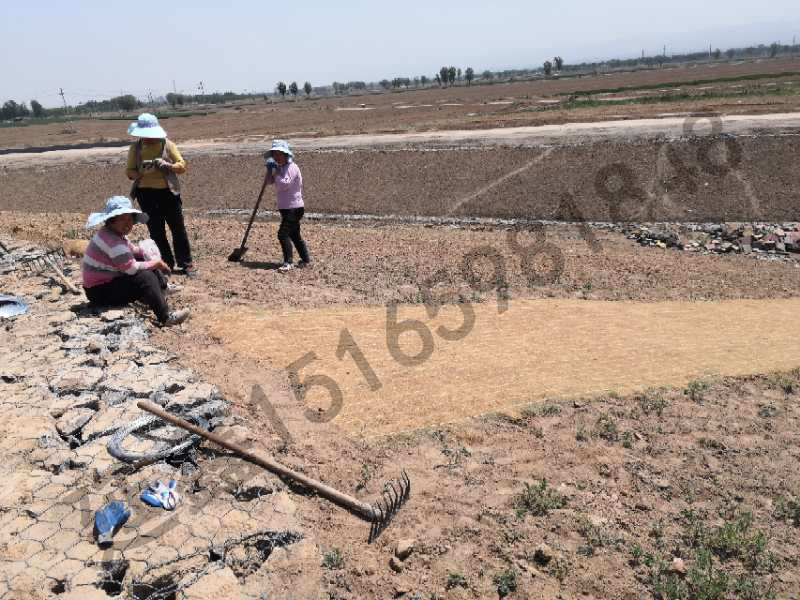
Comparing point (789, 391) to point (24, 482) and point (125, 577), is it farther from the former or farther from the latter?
point (24, 482)

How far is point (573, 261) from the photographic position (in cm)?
962

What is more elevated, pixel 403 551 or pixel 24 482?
pixel 24 482

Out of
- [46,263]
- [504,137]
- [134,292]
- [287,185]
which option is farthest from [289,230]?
[504,137]

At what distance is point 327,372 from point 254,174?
14373 mm

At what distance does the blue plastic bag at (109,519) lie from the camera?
3.43 meters

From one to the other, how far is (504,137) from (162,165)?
1410 cm

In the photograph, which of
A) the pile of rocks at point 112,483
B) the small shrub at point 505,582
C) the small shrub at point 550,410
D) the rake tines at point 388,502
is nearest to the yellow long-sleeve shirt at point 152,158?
the pile of rocks at point 112,483

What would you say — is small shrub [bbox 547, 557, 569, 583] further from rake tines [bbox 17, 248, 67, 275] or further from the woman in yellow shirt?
rake tines [bbox 17, 248, 67, 275]

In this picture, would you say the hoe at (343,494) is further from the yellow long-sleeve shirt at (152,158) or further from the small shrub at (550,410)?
the yellow long-sleeve shirt at (152,158)

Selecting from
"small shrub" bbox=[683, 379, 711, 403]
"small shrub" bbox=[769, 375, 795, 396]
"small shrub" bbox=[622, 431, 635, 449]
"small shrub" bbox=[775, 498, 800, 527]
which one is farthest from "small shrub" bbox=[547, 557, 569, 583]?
"small shrub" bbox=[769, 375, 795, 396]

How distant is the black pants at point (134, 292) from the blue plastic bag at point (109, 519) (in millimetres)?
2954

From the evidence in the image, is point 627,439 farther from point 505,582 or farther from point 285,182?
point 285,182

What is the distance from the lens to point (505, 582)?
347 cm

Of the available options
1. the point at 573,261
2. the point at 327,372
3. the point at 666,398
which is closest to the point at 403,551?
the point at 327,372
